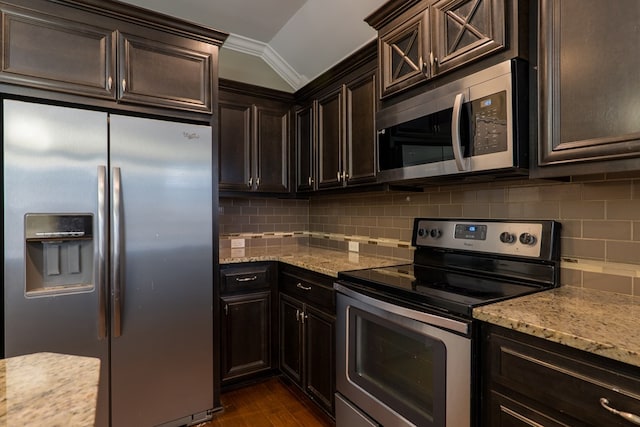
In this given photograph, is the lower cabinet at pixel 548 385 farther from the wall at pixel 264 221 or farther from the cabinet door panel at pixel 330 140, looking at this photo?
the wall at pixel 264 221

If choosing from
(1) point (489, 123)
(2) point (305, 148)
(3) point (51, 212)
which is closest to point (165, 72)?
(3) point (51, 212)

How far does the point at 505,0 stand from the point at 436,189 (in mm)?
1022

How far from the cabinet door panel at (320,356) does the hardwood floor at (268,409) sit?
0.48 feet

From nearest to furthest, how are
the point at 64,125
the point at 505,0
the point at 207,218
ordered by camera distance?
1. the point at 505,0
2. the point at 64,125
3. the point at 207,218

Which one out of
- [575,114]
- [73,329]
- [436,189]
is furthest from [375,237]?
[73,329]

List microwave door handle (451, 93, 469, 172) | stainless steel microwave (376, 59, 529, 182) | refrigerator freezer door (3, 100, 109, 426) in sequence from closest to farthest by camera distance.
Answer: stainless steel microwave (376, 59, 529, 182), microwave door handle (451, 93, 469, 172), refrigerator freezer door (3, 100, 109, 426)

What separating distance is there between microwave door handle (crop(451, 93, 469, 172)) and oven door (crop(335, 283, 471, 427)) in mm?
636

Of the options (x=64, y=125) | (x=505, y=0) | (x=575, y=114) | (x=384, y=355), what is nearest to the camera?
(x=575, y=114)

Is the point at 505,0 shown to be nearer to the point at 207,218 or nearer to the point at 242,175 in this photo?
the point at 207,218

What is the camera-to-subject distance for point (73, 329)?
5.49ft

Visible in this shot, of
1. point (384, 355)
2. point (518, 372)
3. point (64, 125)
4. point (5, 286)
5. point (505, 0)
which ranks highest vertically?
point (505, 0)

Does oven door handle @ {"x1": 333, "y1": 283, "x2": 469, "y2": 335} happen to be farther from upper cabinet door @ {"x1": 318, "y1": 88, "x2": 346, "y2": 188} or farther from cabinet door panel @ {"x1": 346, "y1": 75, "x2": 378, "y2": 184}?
upper cabinet door @ {"x1": 318, "y1": 88, "x2": 346, "y2": 188}

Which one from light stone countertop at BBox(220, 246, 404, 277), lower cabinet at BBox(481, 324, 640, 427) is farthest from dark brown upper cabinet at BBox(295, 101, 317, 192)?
lower cabinet at BBox(481, 324, 640, 427)

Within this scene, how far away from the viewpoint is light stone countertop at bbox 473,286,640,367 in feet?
2.71
